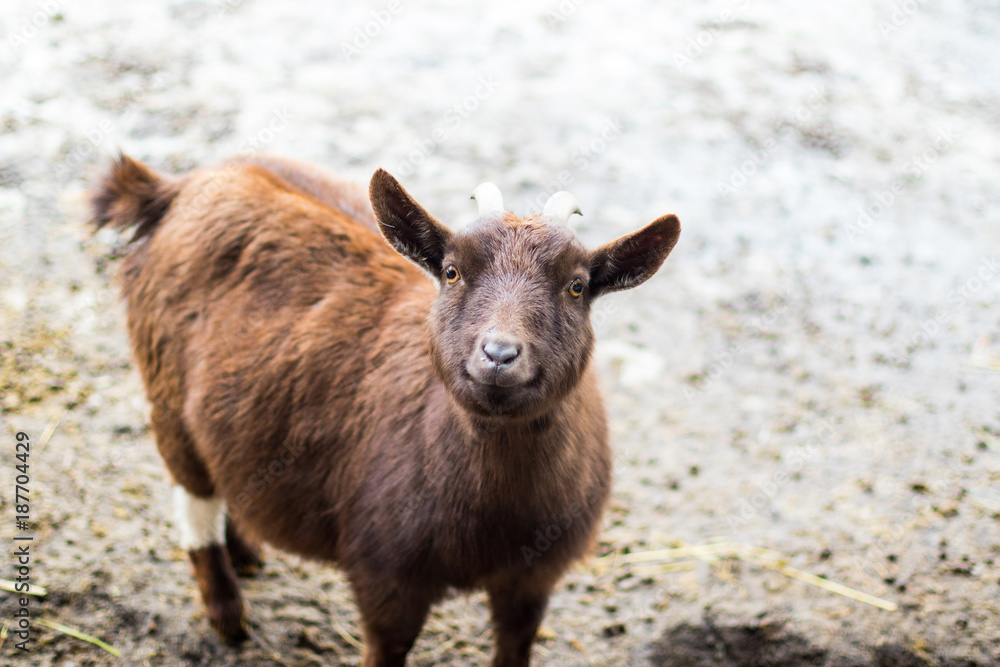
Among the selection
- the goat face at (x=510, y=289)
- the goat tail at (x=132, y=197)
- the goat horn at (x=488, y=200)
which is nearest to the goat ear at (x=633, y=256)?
the goat face at (x=510, y=289)

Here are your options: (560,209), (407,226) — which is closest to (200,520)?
(407,226)

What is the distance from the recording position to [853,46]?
9359 millimetres

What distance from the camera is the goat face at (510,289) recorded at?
9.55 feet

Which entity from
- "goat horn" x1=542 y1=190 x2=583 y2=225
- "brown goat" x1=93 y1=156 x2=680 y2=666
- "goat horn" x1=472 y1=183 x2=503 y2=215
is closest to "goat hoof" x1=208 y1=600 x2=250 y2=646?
"brown goat" x1=93 y1=156 x2=680 y2=666

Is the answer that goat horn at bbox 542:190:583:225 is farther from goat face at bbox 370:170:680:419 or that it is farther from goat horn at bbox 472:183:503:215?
goat horn at bbox 472:183:503:215

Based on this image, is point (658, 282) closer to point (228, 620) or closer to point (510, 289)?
point (510, 289)

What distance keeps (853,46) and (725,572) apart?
708 cm

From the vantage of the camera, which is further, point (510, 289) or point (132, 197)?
point (132, 197)

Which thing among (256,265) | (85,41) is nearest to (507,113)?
(85,41)

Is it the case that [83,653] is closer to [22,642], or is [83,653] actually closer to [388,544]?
[22,642]

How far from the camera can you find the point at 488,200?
3.34 m

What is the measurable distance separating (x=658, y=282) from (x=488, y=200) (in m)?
3.75

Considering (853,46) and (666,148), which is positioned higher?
(853,46)

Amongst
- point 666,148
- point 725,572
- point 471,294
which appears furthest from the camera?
point 666,148
